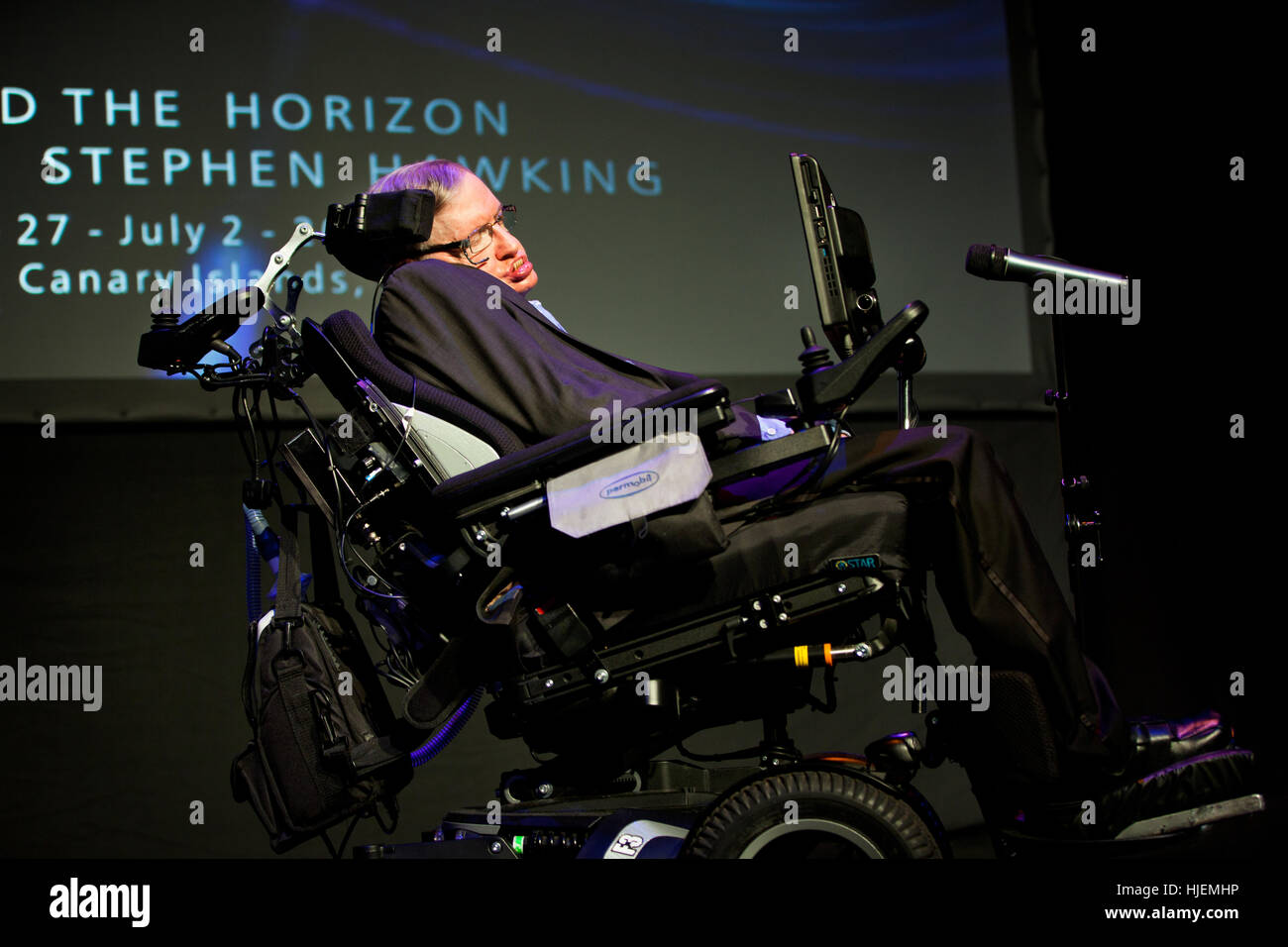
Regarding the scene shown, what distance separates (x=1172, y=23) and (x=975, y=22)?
50 centimetres

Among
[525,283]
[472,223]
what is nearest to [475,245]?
[472,223]

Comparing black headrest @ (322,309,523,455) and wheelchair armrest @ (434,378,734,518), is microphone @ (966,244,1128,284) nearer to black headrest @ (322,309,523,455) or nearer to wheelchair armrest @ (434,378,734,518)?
wheelchair armrest @ (434,378,734,518)

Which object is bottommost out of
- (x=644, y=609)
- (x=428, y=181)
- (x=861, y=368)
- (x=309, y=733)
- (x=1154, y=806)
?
(x=1154, y=806)

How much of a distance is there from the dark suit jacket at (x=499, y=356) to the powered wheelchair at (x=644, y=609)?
0.06 metres

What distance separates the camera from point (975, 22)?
10.2 ft

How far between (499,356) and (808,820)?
741 millimetres

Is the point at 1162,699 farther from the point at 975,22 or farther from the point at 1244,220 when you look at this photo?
the point at 975,22

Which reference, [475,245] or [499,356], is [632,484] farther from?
[475,245]

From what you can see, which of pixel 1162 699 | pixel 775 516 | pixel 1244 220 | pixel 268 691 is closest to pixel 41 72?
pixel 268 691

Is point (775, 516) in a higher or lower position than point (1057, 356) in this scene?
lower

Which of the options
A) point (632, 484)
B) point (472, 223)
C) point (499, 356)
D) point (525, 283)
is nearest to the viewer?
point (632, 484)

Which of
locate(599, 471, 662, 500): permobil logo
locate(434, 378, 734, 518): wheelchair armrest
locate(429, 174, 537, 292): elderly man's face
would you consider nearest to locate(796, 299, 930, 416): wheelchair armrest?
locate(434, 378, 734, 518): wheelchair armrest

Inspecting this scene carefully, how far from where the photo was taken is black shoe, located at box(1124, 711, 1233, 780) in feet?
4.82

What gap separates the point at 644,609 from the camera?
1488 millimetres
